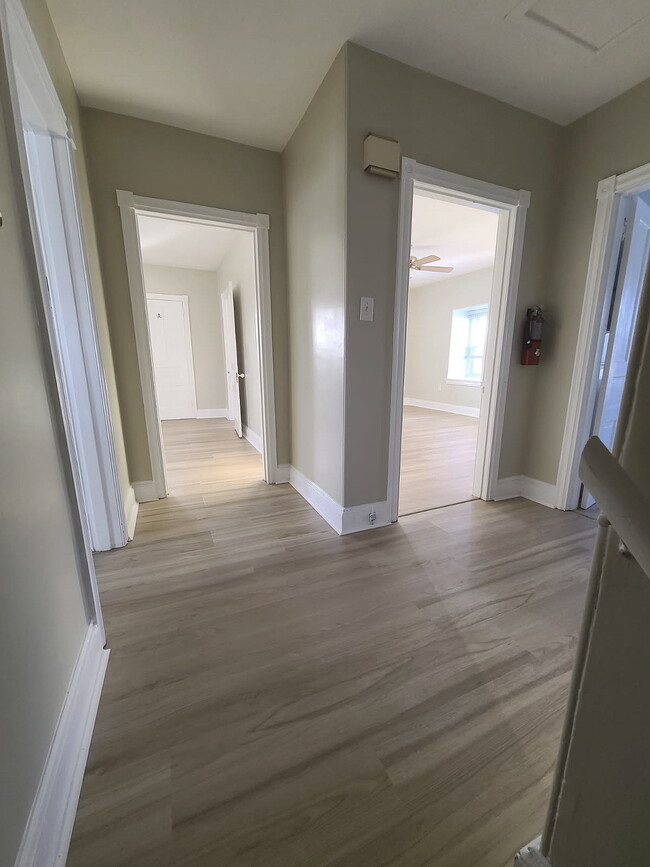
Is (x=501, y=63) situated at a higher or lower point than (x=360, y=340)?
higher

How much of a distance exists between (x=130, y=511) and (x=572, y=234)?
3.51 meters

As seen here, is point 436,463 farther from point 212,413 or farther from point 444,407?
point 212,413

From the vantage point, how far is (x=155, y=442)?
2.61 m

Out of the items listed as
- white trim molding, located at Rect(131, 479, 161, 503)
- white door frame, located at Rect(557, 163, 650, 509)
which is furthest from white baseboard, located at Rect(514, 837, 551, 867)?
white trim molding, located at Rect(131, 479, 161, 503)

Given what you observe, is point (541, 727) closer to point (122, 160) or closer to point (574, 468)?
point (574, 468)

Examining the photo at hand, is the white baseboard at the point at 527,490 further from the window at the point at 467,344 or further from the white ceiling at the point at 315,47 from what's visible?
the window at the point at 467,344

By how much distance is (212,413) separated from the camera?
6.59 metres

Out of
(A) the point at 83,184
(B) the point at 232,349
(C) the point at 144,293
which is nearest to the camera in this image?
(A) the point at 83,184

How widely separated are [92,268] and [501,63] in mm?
2484

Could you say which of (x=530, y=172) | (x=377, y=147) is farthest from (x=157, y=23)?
(x=530, y=172)

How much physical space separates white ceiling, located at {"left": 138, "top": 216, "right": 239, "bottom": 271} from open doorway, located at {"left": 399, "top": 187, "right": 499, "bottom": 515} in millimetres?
2484

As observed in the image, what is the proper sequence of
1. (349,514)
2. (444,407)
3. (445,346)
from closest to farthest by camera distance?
1. (349,514)
2. (445,346)
3. (444,407)

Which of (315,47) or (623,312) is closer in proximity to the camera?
(315,47)

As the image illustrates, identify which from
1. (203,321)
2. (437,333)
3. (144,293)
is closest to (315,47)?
(144,293)
